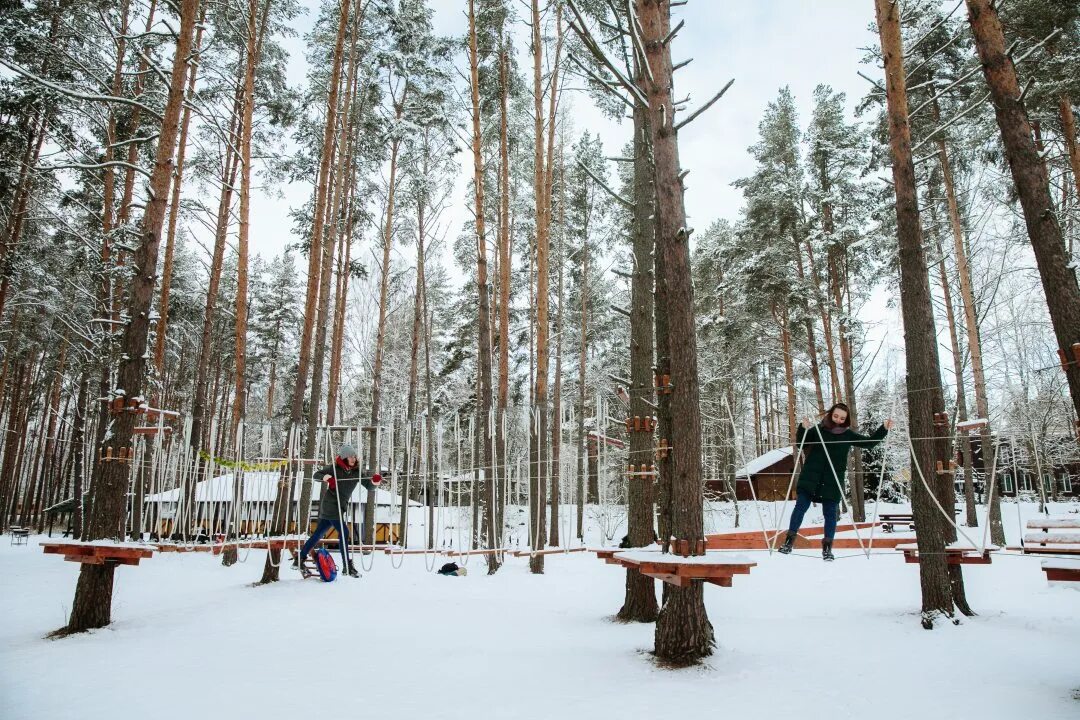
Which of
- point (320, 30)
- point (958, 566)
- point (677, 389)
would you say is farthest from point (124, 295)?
point (958, 566)

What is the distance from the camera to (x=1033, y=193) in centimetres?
384

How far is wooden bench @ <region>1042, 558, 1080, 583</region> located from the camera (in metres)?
3.09

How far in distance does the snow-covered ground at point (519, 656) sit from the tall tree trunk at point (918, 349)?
34 cm

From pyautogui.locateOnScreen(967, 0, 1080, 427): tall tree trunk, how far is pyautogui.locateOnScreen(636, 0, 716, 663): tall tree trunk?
6.65ft

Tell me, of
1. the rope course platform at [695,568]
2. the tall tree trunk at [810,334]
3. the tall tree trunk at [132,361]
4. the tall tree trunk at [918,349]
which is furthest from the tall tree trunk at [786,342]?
the tall tree trunk at [132,361]

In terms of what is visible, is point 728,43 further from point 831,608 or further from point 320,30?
point 320,30

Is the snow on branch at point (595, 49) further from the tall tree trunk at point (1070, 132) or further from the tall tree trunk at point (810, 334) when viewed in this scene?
the tall tree trunk at point (810, 334)

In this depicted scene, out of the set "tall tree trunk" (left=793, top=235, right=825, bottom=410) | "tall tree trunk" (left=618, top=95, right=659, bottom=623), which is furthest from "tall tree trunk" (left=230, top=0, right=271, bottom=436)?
"tall tree trunk" (left=793, top=235, right=825, bottom=410)

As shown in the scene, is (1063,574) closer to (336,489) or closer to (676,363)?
(676,363)

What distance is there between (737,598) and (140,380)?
6423 mm

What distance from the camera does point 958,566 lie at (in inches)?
213

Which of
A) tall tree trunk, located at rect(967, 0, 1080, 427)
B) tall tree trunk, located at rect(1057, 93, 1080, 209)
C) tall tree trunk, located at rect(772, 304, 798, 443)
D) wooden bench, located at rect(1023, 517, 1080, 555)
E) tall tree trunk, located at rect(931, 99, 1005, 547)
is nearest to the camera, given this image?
wooden bench, located at rect(1023, 517, 1080, 555)

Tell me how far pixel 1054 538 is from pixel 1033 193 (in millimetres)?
2080

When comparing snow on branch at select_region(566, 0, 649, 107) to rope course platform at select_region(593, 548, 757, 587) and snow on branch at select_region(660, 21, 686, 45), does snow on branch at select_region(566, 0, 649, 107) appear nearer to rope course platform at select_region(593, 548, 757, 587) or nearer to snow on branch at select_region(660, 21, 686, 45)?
snow on branch at select_region(660, 21, 686, 45)
